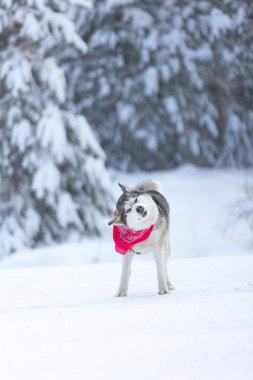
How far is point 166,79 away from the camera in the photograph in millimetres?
14227

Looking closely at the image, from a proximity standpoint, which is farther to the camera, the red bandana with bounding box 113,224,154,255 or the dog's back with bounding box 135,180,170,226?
the dog's back with bounding box 135,180,170,226

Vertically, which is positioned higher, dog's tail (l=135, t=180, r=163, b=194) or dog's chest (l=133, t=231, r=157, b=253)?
dog's tail (l=135, t=180, r=163, b=194)

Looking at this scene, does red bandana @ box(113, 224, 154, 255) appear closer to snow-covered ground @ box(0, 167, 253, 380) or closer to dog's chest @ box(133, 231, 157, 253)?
dog's chest @ box(133, 231, 157, 253)

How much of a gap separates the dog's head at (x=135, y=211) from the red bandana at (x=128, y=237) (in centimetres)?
5

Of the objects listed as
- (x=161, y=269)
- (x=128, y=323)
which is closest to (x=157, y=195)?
(x=161, y=269)

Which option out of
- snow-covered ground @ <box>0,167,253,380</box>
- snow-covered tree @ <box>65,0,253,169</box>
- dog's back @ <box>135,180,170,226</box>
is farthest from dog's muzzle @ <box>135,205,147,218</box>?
snow-covered tree @ <box>65,0,253,169</box>

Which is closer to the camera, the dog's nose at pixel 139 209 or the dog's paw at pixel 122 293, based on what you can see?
the dog's nose at pixel 139 209

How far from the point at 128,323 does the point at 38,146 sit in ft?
21.5

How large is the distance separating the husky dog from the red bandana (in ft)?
0.10

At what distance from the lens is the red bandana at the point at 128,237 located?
3.86 m

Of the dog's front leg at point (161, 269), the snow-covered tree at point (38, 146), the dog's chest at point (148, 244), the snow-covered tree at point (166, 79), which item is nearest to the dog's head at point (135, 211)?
the dog's chest at point (148, 244)

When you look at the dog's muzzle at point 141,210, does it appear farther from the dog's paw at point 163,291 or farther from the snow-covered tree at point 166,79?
the snow-covered tree at point 166,79

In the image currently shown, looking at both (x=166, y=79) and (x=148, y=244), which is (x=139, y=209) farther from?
(x=166, y=79)

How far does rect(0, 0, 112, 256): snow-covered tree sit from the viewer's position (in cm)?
913
